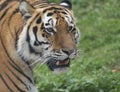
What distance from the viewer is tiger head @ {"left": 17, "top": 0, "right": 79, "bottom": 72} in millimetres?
5004

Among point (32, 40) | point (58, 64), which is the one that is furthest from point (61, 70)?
point (32, 40)

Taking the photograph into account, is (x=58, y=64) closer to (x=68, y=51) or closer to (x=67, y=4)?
(x=68, y=51)

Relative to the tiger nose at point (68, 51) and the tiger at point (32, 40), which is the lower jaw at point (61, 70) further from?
the tiger nose at point (68, 51)

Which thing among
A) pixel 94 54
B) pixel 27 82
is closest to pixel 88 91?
pixel 27 82

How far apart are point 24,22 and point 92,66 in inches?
126

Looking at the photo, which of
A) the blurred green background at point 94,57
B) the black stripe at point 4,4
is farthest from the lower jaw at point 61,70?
the black stripe at point 4,4

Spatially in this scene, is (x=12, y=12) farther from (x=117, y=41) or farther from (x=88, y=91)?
(x=117, y=41)

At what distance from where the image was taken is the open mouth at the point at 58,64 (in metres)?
5.09

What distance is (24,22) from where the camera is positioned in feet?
16.9

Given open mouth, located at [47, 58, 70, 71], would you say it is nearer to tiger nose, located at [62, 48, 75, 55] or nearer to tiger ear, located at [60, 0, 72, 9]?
tiger nose, located at [62, 48, 75, 55]

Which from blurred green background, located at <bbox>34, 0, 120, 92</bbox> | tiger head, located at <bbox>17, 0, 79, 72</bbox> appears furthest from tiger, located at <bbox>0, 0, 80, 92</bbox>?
blurred green background, located at <bbox>34, 0, 120, 92</bbox>

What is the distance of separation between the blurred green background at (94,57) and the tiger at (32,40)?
0.35 meters

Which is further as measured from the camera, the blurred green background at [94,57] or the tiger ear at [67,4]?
the blurred green background at [94,57]

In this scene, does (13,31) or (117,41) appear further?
(117,41)
